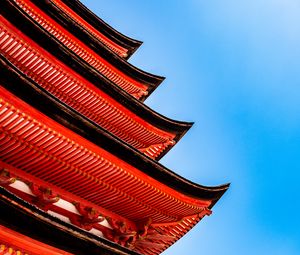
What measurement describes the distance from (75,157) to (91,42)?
5.92m

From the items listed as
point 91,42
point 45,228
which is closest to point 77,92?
point 91,42

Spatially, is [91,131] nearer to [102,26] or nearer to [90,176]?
[90,176]

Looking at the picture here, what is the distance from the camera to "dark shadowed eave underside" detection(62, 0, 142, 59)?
14836 mm

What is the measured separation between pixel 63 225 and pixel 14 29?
17.7 feet

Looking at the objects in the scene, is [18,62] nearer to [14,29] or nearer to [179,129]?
[14,29]

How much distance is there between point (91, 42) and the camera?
1222cm

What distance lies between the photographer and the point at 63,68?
9680mm

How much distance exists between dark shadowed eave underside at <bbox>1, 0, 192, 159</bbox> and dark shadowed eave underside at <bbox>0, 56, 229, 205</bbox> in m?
2.86

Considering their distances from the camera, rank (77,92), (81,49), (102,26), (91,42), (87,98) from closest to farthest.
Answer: (77,92), (87,98), (91,42), (81,49), (102,26)

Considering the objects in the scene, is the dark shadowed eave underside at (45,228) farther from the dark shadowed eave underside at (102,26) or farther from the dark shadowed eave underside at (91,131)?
the dark shadowed eave underside at (102,26)

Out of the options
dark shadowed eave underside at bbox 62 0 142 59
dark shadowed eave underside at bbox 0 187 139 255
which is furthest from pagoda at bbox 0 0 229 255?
dark shadowed eave underside at bbox 62 0 142 59

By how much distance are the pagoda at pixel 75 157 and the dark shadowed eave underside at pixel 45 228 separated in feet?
0.05

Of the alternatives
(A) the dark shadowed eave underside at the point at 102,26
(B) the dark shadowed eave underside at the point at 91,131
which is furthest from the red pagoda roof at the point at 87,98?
(A) the dark shadowed eave underside at the point at 102,26

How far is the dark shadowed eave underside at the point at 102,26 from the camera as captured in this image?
1484cm
